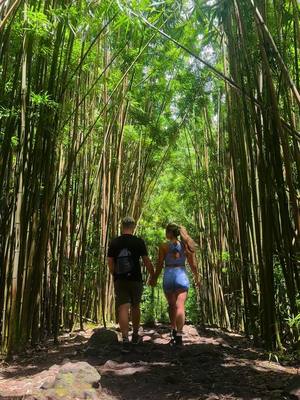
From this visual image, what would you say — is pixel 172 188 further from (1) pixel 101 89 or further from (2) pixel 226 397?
(2) pixel 226 397

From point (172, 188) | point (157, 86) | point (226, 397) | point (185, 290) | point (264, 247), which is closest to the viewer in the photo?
point (226, 397)

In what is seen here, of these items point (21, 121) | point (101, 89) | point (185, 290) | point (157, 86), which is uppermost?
point (157, 86)

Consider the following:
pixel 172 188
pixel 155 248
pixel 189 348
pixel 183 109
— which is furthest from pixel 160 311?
pixel 189 348

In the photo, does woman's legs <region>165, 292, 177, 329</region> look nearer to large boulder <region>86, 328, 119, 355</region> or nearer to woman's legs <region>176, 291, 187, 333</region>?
woman's legs <region>176, 291, 187, 333</region>

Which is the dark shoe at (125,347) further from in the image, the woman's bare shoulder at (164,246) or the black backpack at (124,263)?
the woman's bare shoulder at (164,246)

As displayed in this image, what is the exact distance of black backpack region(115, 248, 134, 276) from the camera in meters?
3.42

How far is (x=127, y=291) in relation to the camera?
349cm

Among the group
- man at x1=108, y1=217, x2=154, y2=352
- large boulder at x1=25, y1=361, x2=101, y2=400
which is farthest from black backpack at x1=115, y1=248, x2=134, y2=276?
large boulder at x1=25, y1=361, x2=101, y2=400

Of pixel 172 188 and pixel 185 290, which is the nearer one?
pixel 185 290

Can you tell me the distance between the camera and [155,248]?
40.8 ft

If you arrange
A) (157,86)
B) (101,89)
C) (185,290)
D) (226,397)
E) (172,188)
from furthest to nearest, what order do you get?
(172,188)
(157,86)
(101,89)
(185,290)
(226,397)

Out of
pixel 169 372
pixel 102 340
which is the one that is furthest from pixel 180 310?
pixel 169 372

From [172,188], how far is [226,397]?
854 cm

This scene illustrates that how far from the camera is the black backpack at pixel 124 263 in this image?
11.2ft
